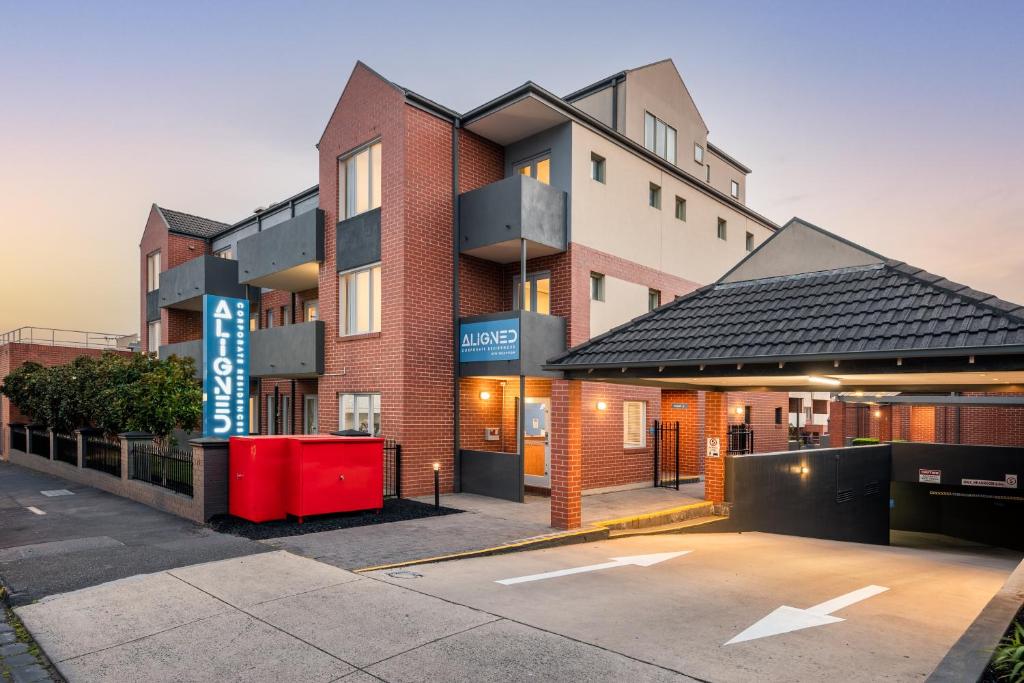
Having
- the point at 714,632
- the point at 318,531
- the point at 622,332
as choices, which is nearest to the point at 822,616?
the point at 714,632

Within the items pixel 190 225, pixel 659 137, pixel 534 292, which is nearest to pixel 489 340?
pixel 534 292

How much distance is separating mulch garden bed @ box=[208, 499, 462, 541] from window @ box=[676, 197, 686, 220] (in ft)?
43.3

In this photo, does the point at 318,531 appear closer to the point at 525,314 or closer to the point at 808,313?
the point at 525,314

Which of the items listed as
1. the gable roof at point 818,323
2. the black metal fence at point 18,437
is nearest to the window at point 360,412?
the gable roof at point 818,323

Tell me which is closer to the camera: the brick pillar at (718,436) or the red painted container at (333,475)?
the red painted container at (333,475)

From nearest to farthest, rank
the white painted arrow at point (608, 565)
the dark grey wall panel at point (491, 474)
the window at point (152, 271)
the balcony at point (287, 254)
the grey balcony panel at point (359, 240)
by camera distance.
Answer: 1. the white painted arrow at point (608, 565)
2. the dark grey wall panel at point (491, 474)
3. the grey balcony panel at point (359, 240)
4. the balcony at point (287, 254)
5. the window at point (152, 271)

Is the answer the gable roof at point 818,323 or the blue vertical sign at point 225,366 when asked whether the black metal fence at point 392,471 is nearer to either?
the gable roof at point 818,323

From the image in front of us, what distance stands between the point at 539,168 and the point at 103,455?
548 inches

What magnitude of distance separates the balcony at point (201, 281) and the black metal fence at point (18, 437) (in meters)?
6.99

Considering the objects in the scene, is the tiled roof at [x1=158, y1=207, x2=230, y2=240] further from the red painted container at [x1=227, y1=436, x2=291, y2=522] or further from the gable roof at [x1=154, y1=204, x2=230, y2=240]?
the red painted container at [x1=227, y1=436, x2=291, y2=522]

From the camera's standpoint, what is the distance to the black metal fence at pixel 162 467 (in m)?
12.7

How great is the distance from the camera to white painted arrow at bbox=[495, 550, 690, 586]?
7884 millimetres

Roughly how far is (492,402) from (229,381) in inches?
326

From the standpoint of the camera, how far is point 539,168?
55.7ft
